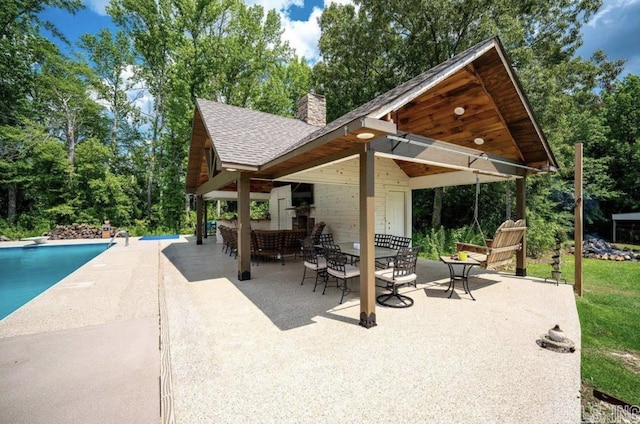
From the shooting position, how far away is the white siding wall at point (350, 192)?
7.97 meters

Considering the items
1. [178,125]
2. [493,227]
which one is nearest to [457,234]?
[493,227]

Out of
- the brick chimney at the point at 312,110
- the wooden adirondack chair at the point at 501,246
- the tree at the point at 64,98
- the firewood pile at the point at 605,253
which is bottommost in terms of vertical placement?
the firewood pile at the point at 605,253

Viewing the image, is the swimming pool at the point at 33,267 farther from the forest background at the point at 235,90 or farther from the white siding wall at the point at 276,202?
the white siding wall at the point at 276,202

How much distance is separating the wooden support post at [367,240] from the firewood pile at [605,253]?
1186cm

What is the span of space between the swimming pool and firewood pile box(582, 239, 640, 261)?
57.5 feet

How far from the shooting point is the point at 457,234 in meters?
10.3

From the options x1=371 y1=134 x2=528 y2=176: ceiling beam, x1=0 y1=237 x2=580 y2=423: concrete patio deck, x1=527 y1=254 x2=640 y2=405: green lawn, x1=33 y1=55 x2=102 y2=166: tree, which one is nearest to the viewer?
x1=0 y1=237 x2=580 y2=423: concrete patio deck

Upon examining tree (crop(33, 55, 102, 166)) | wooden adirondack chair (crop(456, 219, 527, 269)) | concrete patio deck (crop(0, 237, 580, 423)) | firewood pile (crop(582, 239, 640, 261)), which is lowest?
firewood pile (crop(582, 239, 640, 261))

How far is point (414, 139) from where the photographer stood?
13.8 feet

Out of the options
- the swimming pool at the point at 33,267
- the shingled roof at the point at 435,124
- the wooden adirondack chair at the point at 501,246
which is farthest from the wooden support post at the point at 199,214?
the wooden adirondack chair at the point at 501,246

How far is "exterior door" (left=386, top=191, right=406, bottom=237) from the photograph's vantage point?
8.88 meters

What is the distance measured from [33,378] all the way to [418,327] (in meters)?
4.26

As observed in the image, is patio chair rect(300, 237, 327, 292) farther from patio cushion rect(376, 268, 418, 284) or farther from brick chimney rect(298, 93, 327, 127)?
brick chimney rect(298, 93, 327, 127)

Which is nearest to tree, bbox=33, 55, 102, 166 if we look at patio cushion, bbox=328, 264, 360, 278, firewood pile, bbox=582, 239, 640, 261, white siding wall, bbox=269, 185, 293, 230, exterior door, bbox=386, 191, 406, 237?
white siding wall, bbox=269, 185, 293, 230
